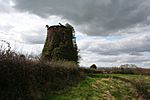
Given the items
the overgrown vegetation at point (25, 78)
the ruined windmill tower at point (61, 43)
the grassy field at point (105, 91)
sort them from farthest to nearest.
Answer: the ruined windmill tower at point (61, 43) < the grassy field at point (105, 91) < the overgrown vegetation at point (25, 78)

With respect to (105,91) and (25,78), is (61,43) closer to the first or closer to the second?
(105,91)

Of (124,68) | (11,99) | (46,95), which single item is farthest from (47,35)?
(11,99)

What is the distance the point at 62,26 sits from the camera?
105 ft

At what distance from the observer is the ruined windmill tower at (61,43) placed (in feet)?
99.5

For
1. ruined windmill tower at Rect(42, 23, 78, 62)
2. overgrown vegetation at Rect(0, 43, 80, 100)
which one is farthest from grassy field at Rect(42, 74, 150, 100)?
ruined windmill tower at Rect(42, 23, 78, 62)

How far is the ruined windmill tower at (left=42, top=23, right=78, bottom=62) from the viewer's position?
30.3 meters

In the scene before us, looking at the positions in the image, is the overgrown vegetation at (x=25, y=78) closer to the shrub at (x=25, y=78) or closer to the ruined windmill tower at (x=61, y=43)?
the shrub at (x=25, y=78)

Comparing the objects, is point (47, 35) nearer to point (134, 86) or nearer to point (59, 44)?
point (59, 44)

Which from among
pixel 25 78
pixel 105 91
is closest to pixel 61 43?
pixel 105 91

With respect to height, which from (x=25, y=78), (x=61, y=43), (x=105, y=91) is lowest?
(x=105, y=91)

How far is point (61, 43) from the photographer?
3100cm

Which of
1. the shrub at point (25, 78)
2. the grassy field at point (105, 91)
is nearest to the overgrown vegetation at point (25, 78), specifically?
the shrub at point (25, 78)

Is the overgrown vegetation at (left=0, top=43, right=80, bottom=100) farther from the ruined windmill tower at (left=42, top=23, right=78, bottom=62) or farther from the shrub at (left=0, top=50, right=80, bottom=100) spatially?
the ruined windmill tower at (left=42, top=23, right=78, bottom=62)

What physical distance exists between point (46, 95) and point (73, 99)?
4.76 ft
